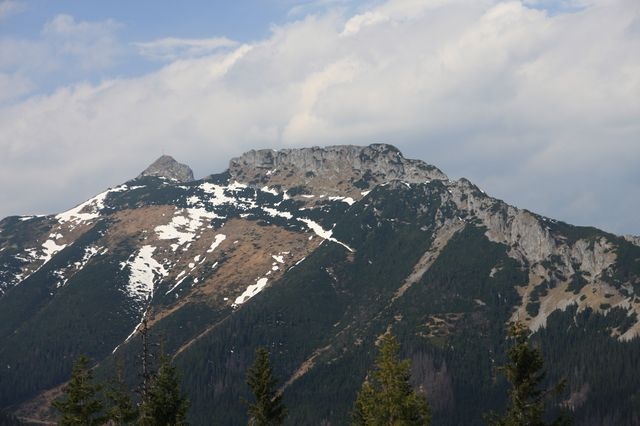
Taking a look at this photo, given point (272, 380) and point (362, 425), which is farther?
point (362, 425)

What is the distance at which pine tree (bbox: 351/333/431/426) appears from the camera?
44.7m

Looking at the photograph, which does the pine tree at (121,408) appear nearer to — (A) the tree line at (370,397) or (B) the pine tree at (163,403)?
(A) the tree line at (370,397)

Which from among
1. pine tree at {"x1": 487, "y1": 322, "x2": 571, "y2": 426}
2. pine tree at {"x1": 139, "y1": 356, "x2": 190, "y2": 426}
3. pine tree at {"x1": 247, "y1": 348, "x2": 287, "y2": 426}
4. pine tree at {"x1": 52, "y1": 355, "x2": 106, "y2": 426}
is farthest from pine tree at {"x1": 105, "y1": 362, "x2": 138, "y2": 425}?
pine tree at {"x1": 487, "y1": 322, "x2": 571, "y2": 426}

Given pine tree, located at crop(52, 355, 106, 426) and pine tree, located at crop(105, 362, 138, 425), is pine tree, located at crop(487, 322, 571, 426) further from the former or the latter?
pine tree, located at crop(52, 355, 106, 426)

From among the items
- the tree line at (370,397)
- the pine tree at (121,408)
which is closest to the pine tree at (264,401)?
the tree line at (370,397)

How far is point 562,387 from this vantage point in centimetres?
3994

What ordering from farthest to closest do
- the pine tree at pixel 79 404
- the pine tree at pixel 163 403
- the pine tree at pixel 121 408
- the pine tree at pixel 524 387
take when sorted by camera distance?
the pine tree at pixel 121 408 → the pine tree at pixel 79 404 → the pine tree at pixel 163 403 → the pine tree at pixel 524 387

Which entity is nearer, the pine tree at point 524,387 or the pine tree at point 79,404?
the pine tree at point 524,387

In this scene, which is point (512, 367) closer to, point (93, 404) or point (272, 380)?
point (272, 380)

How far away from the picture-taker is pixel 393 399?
44.9 meters

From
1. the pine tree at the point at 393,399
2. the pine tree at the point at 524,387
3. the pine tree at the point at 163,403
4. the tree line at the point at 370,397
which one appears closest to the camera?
the pine tree at the point at 524,387

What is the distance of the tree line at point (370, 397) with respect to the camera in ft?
136

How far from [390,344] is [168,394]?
14070mm

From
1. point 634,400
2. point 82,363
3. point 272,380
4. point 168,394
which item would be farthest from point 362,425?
point 634,400
